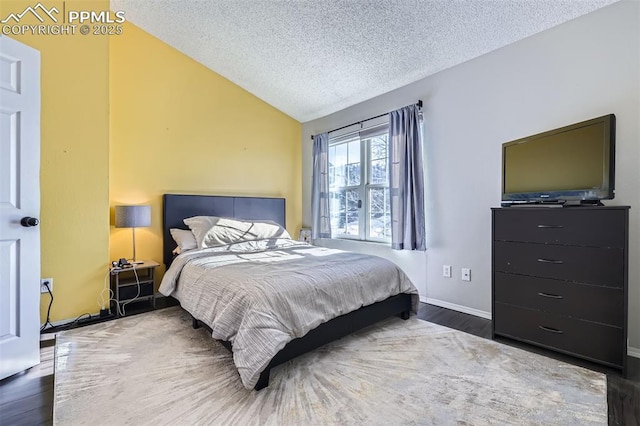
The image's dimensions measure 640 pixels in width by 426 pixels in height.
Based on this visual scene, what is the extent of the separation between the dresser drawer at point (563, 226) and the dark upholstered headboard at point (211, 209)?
3006 millimetres

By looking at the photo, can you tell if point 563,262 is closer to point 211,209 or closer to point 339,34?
point 339,34

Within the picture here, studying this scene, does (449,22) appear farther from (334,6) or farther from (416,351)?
(416,351)

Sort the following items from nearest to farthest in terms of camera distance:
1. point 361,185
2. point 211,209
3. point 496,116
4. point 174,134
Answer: point 496,116 < point 174,134 < point 211,209 < point 361,185

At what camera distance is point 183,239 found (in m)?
3.28

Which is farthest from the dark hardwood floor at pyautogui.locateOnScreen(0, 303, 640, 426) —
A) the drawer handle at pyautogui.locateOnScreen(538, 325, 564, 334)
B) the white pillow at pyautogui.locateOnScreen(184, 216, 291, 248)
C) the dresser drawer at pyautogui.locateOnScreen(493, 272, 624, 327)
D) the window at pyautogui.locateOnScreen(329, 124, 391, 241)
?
the window at pyautogui.locateOnScreen(329, 124, 391, 241)

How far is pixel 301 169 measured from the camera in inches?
197

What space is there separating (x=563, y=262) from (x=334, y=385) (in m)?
1.78

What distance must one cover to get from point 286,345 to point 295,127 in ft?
12.7

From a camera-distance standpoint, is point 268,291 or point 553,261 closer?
point 268,291

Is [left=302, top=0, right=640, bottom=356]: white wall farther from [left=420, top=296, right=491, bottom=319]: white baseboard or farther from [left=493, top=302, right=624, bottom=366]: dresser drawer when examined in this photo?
[left=493, top=302, right=624, bottom=366]: dresser drawer

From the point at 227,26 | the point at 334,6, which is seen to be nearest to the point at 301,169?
the point at 227,26

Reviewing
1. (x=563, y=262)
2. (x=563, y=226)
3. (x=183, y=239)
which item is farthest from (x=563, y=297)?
(x=183, y=239)

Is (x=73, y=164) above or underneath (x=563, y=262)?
above

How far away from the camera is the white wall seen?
2.10 meters
